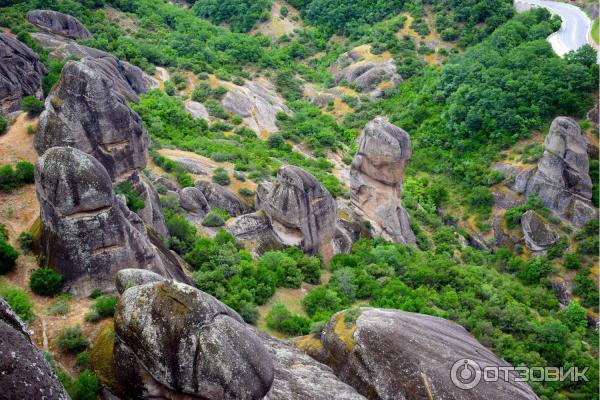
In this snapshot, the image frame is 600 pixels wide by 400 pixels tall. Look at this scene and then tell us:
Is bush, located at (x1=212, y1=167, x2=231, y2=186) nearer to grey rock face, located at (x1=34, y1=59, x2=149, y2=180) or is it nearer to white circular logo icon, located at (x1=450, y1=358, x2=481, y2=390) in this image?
grey rock face, located at (x1=34, y1=59, x2=149, y2=180)

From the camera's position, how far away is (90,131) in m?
27.7

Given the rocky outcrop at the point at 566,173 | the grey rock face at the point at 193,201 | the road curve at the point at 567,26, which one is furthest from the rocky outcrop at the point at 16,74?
the road curve at the point at 567,26

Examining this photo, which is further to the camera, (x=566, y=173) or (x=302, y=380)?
(x=566, y=173)

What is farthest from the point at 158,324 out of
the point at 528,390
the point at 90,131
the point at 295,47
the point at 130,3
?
the point at 295,47

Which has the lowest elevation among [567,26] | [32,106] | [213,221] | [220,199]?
[220,199]

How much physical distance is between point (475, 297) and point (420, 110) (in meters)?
35.6

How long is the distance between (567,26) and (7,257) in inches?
2911

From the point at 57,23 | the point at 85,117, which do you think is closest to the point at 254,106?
the point at 57,23

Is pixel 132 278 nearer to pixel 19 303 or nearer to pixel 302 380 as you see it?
pixel 19 303

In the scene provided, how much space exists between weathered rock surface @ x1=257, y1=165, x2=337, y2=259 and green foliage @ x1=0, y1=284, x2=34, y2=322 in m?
18.9

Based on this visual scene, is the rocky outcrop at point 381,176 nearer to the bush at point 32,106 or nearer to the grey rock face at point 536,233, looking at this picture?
the grey rock face at point 536,233

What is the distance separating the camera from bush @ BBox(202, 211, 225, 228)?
35.9 meters

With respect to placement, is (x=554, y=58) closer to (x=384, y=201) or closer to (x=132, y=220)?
(x=384, y=201)

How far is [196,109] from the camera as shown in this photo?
61.8 meters
